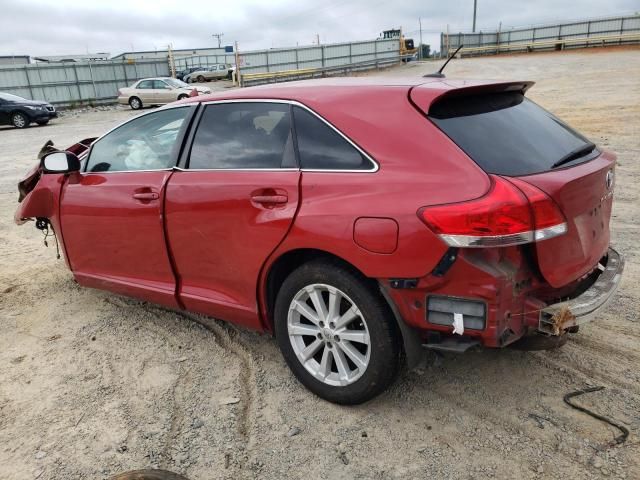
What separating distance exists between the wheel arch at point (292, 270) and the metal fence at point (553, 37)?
4011 centimetres

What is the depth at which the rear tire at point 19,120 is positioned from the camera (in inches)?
837

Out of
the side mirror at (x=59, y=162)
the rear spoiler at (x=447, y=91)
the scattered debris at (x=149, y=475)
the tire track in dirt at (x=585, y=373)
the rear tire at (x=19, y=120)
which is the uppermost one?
the rear spoiler at (x=447, y=91)

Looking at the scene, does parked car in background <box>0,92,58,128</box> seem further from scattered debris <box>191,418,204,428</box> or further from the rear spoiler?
the rear spoiler

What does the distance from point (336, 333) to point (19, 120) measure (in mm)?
22690

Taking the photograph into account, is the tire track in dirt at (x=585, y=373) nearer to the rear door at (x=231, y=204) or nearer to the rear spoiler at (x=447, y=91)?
the rear spoiler at (x=447, y=91)

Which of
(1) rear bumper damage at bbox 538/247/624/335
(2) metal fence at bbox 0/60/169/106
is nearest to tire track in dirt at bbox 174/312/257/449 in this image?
(1) rear bumper damage at bbox 538/247/624/335

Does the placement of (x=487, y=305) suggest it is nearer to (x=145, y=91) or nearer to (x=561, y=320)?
(x=561, y=320)

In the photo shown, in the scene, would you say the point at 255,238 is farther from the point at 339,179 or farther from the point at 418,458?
the point at 418,458

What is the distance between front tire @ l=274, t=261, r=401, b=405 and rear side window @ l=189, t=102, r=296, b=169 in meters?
0.69

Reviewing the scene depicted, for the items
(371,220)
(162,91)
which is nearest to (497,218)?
(371,220)

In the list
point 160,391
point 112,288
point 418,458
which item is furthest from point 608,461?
point 112,288

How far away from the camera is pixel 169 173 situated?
3.48 metres

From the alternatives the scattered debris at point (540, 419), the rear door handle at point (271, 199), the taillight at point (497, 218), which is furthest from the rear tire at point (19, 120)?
the scattered debris at point (540, 419)

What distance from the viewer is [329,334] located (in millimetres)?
2908
